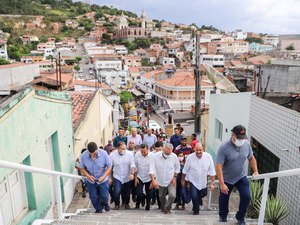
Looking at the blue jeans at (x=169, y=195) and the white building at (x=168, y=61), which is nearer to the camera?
the blue jeans at (x=169, y=195)

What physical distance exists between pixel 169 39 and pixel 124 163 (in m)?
140

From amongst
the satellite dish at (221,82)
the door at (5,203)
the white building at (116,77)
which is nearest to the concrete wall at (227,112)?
the satellite dish at (221,82)

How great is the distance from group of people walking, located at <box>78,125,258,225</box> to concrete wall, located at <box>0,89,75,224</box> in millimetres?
1104

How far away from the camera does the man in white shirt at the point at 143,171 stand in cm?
579

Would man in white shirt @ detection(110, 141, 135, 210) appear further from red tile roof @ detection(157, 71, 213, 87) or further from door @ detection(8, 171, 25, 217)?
red tile roof @ detection(157, 71, 213, 87)

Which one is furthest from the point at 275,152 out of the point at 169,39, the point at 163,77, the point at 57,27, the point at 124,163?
the point at 57,27

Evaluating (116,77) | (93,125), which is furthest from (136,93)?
(93,125)

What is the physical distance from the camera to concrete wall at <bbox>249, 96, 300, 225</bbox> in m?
5.72

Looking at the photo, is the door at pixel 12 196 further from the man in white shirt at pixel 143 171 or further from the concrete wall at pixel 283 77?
the concrete wall at pixel 283 77

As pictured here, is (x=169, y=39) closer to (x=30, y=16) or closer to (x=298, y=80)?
(x=30, y=16)

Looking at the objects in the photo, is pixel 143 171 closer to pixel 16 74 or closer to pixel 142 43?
pixel 16 74

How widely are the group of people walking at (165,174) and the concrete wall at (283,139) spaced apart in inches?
67.0

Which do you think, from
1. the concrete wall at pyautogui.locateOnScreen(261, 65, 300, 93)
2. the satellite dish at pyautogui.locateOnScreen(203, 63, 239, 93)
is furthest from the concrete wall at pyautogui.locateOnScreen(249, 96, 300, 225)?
the satellite dish at pyautogui.locateOnScreen(203, 63, 239, 93)

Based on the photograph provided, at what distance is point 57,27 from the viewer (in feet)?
502
